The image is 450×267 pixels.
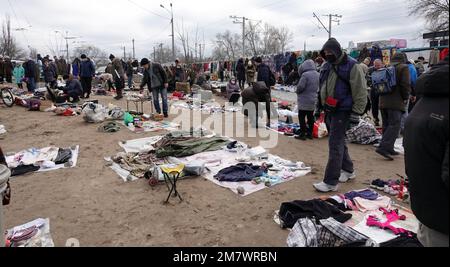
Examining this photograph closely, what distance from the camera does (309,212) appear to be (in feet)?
10.9

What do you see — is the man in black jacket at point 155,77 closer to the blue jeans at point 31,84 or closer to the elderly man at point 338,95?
the elderly man at point 338,95

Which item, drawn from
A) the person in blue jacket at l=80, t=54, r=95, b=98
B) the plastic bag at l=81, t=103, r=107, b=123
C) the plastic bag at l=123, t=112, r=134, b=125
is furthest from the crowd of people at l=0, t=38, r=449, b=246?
the person in blue jacket at l=80, t=54, r=95, b=98

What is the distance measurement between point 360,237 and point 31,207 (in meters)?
3.66

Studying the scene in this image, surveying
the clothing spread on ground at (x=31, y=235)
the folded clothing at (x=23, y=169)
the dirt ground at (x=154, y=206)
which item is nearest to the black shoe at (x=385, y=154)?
the dirt ground at (x=154, y=206)

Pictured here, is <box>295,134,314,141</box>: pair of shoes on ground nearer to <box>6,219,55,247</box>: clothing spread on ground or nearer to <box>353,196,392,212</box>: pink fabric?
<box>353,196,392,212</box>: pink fabric

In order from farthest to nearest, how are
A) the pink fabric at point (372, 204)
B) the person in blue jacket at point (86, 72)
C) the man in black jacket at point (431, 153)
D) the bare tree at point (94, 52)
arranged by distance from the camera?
the bare tree at point (94, 52), the person in blue jacket at point (86, 72), the pink fabric at point (372, 204), the man in black jacket at point (431, 153)

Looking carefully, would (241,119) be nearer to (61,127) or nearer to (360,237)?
(61,127)

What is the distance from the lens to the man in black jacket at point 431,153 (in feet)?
4.77

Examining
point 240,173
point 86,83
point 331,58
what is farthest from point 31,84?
point 331,58

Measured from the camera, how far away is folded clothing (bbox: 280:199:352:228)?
3.25 metres

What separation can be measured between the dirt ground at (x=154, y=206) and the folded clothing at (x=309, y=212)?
151mm
